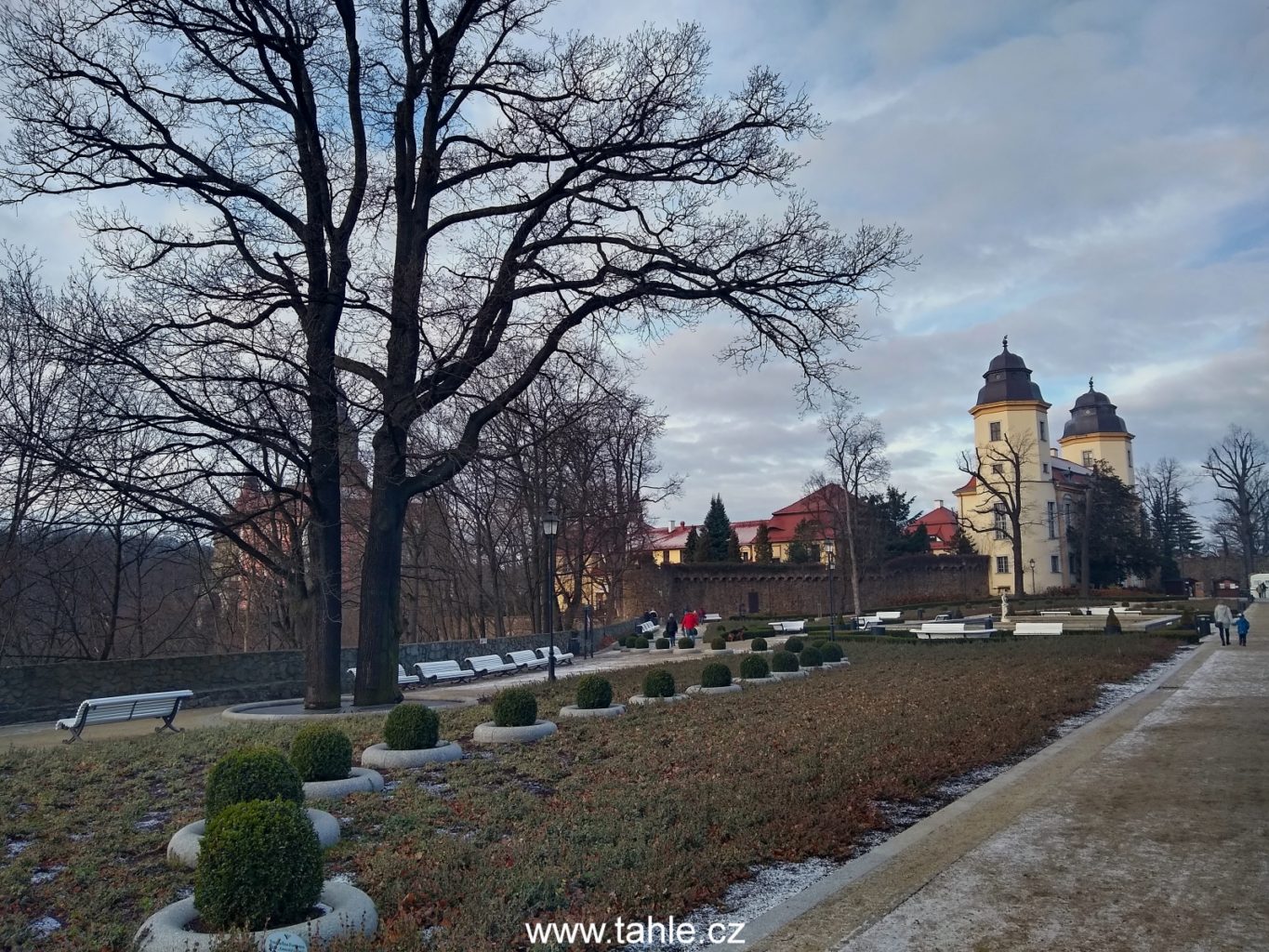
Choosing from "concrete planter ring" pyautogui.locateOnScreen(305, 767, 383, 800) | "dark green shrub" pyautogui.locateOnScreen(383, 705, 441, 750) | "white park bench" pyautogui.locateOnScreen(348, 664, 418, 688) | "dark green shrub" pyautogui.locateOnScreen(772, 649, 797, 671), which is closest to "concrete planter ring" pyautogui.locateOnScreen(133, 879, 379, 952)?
"concrete planter ring" pyautogui.locateOnScreen(305, 767, 383, 800)

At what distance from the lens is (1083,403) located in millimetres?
86500

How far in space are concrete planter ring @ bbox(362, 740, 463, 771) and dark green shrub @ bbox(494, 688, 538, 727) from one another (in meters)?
1.35

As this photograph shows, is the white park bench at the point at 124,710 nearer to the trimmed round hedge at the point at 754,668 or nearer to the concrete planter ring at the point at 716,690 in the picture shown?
the concrete planter ring at the point at 716,690

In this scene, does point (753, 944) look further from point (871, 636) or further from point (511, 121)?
point (871, 636)

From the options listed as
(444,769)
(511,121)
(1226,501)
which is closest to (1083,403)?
(1226,501)

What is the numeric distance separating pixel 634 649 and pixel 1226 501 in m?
52.6

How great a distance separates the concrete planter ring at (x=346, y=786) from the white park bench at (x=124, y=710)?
6314mm

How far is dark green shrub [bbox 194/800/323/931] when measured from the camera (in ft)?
14.8

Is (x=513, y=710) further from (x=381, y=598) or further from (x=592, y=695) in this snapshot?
(x=381, y=598)

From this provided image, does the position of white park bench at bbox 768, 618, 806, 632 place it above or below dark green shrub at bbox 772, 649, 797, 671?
below

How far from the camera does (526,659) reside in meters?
26.5

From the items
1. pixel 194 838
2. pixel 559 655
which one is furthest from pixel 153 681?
A: pixel 559 655
